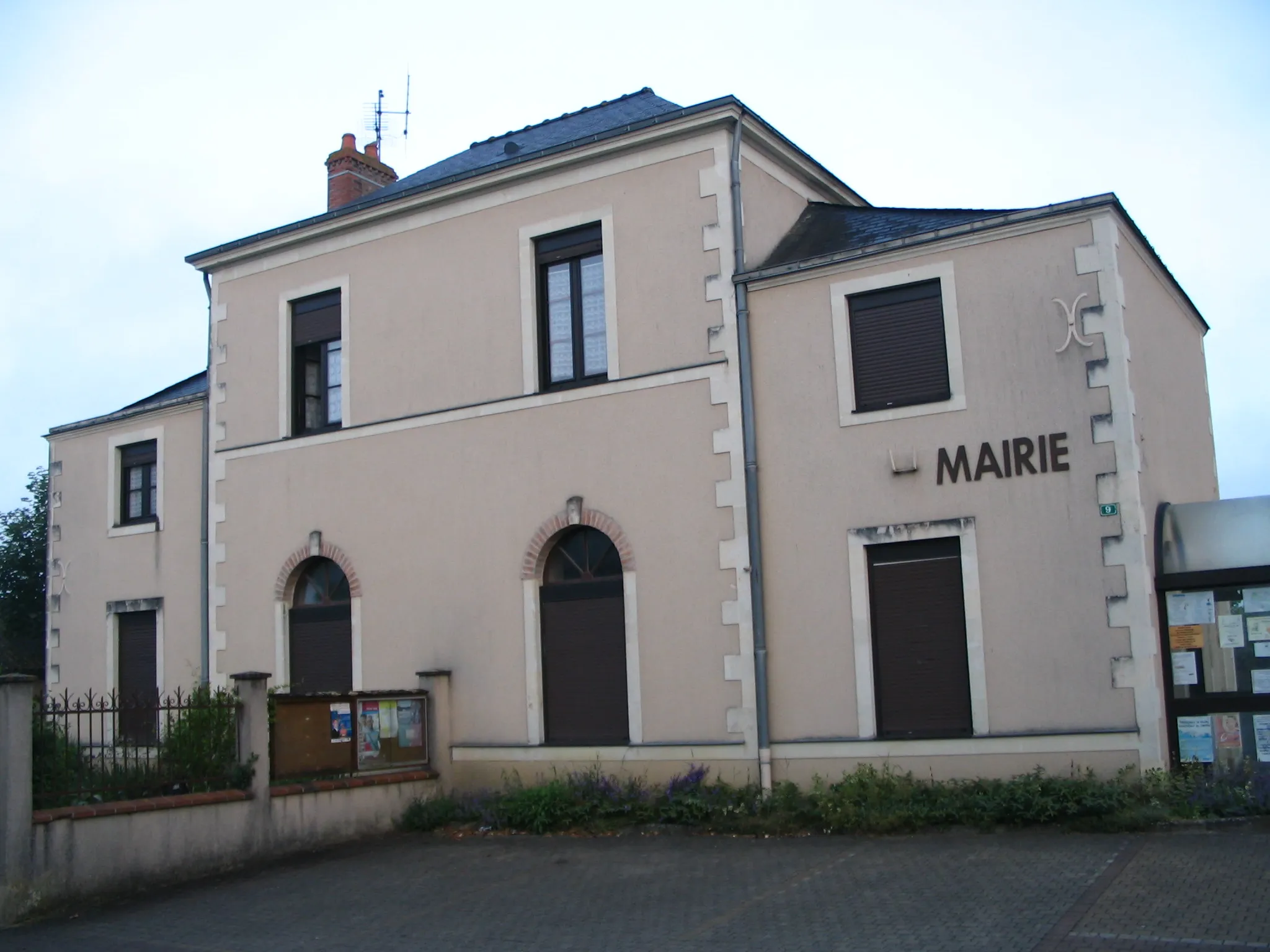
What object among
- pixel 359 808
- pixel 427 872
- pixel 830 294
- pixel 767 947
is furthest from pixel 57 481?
pixel 767 947

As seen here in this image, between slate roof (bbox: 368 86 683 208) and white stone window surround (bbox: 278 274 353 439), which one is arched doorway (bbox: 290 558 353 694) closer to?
white stone window surround (bbox: 278 274 353 439)

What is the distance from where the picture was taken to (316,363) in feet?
57.0

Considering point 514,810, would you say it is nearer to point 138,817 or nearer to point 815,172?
point 138,817

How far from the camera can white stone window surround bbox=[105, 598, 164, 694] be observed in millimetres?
18141

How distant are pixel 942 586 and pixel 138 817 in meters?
7.53

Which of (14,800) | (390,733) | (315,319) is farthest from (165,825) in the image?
(315,319)

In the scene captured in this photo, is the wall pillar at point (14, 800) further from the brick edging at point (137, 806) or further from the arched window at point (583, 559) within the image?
the arched window at point (583, 559)

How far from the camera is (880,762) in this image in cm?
1248

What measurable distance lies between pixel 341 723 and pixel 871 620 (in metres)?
5.52

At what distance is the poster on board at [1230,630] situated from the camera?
11812mm

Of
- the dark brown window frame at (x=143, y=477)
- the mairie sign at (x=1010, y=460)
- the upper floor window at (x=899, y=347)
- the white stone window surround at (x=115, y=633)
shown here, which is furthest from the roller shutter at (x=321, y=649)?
the mairie sign at (x=1010, y=460)

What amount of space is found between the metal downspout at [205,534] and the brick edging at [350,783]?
4.26 meters

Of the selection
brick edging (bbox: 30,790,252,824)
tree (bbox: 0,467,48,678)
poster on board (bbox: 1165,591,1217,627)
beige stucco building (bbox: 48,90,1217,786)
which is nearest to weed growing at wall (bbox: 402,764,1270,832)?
beige stucco building (bbox: 48,90,1217,786)

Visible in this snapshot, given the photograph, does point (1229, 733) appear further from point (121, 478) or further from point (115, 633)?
point (121, 478)
